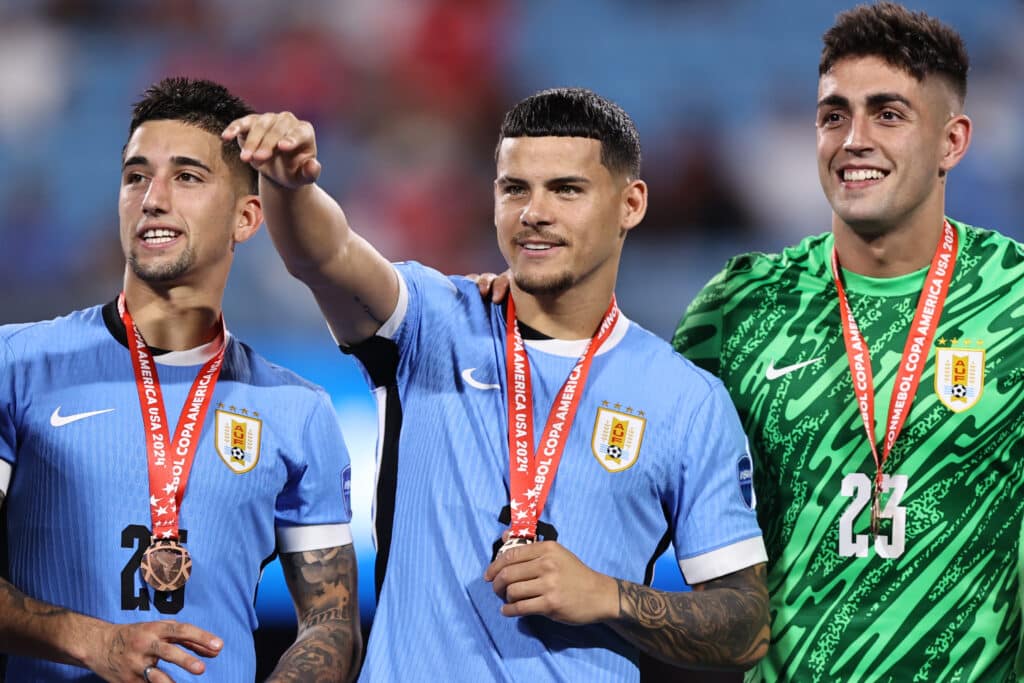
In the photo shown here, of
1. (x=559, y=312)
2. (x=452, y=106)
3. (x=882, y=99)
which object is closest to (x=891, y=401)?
(x=882, y=99)

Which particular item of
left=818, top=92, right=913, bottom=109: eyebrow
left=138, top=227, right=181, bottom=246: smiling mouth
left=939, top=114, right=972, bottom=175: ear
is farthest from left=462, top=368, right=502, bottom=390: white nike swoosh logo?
left=939, top=114, right=972, bottom=175: ear

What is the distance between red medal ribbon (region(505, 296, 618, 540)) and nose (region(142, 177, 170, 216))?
2.94 ft

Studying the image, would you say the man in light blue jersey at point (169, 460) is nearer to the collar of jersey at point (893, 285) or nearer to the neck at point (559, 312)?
the neck at point (559, 312)

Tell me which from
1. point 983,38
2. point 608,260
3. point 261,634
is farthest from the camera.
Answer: point 983,38

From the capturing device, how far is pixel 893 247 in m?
3.35

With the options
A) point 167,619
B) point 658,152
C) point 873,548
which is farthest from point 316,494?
point 658,152

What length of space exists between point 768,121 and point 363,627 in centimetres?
373

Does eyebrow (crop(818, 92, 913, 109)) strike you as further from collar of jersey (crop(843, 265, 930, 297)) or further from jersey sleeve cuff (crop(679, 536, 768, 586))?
jersey sleeve cuff (crop(679, 536, 768, 586))

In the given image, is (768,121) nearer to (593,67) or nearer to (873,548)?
(593,67)

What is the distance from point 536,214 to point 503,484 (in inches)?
24.5

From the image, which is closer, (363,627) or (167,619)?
(167,619)

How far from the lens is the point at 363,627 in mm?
4844

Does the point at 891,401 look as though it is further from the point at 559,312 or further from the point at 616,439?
the point at 559,312

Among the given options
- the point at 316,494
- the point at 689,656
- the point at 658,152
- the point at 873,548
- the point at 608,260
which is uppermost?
the point at 658,152
